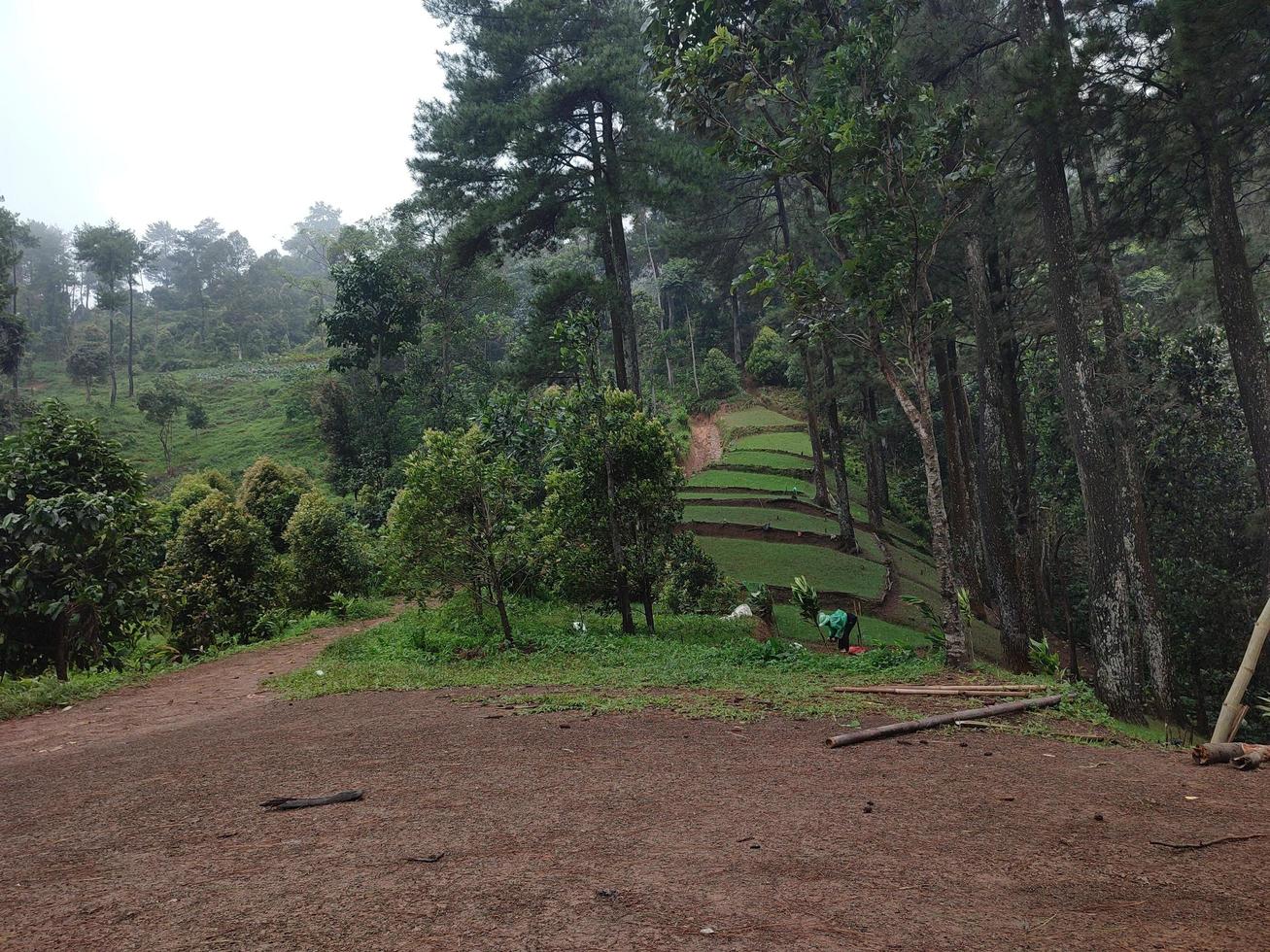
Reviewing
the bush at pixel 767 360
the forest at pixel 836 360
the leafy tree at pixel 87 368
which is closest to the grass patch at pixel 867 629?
the forest at pixel 836 360

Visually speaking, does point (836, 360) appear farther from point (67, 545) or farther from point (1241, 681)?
point (67, 545)

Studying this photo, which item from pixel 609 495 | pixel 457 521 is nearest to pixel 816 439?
pixel 609 495

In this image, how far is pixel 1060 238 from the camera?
8.98 metres

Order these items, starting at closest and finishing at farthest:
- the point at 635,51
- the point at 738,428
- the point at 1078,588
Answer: the point at 635,51 < the point at 1078,588 < the point at 738,428

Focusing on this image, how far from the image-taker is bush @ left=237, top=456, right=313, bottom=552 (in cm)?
1600

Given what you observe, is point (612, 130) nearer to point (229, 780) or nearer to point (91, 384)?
point (229, 780)

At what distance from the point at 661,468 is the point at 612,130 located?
9.47m

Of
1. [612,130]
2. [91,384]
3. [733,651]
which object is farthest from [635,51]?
[91,384]

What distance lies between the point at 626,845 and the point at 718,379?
123ft

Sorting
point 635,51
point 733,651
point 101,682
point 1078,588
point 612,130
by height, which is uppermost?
point 635,51

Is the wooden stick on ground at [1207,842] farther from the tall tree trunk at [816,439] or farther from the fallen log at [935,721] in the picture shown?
the tall tree trunk at [816,439]

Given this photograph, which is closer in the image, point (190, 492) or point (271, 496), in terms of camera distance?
point (271, 496)

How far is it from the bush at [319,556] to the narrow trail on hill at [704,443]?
666 inches

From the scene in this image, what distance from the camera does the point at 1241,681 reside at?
4387mm
